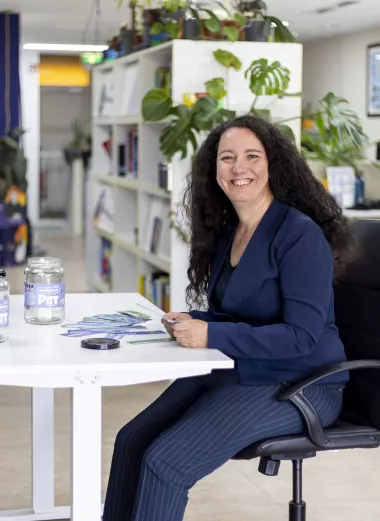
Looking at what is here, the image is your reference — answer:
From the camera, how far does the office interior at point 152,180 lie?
343 centimetres

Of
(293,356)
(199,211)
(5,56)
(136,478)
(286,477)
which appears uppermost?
(5,56)

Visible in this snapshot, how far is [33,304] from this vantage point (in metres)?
2.40

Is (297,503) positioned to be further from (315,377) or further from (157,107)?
(157,107)

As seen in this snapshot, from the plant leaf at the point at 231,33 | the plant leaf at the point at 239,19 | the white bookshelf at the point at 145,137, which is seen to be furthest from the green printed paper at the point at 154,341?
the plant leaf at the point at 239,19

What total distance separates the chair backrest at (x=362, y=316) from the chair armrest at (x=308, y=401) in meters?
0.21

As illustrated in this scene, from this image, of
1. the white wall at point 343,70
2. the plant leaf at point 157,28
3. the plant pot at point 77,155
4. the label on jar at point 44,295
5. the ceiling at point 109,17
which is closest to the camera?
the label on jar at point 44,295

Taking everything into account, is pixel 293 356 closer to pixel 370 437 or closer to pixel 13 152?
pixel 370 437

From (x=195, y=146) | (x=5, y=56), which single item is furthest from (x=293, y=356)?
(x=5, y=56)

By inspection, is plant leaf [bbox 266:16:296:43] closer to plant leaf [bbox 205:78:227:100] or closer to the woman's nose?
plant leaf [bbox 205:78:227:100]

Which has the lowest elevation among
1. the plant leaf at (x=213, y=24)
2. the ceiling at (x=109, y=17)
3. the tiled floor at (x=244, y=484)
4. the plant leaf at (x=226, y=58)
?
the tiled floor at (x=244, y=484)

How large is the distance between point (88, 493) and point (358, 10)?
10.2 metres

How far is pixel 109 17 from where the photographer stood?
38.1 feet

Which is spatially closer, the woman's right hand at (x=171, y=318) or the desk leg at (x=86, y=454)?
the desk leg at (x=86, y=454)

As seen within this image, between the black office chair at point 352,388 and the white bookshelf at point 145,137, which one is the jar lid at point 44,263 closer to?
the black office chair at point 352,388
